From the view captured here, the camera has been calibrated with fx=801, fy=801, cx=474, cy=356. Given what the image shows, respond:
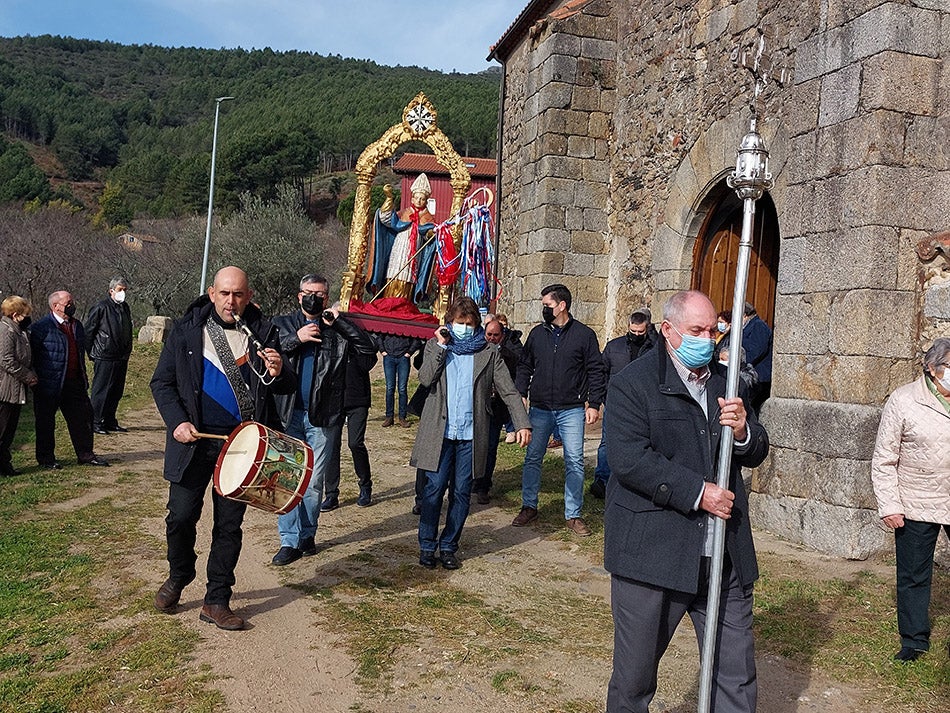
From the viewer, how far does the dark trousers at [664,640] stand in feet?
8.73

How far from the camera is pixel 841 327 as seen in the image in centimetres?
580

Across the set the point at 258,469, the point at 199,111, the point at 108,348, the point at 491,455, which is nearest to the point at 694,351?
the point at 258,469

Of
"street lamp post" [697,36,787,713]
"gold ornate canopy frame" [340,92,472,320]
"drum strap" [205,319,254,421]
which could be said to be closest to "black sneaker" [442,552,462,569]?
"drum strap" [205,319,254,421]

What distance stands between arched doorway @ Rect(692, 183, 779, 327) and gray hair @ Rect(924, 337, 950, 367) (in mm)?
3716

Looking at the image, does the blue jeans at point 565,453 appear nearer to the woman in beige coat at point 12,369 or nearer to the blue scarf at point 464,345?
the blue scarf at point 464,345

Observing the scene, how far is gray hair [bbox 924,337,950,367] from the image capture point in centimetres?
389

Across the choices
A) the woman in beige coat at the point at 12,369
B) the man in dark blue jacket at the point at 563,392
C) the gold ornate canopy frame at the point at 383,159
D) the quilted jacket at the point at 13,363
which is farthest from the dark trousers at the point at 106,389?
the man in dark blue jacket at the point at 563,392

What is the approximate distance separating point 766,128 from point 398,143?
581cm

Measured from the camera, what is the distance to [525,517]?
20.9ft

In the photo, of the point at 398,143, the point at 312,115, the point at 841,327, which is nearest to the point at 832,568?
the point at 841,327

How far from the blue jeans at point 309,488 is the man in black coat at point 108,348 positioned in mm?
→ 4858

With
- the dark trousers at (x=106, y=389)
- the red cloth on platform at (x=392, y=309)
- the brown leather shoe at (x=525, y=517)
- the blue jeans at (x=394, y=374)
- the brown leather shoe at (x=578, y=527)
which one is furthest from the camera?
the red cloth on platform at (x=392, y=309)

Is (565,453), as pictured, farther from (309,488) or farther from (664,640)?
(664,640)

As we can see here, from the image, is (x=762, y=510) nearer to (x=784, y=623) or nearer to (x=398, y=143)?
(x=784, y=623)
